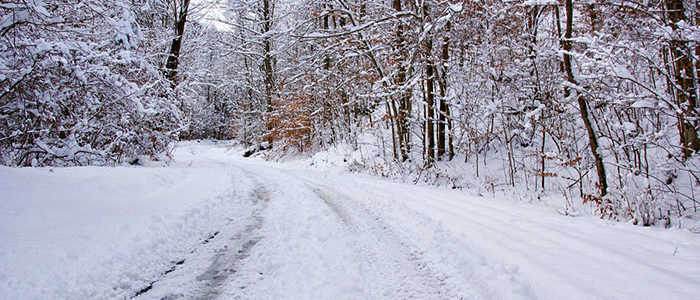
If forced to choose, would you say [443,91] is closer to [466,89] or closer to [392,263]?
[466,89]

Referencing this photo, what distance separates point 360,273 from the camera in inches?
122

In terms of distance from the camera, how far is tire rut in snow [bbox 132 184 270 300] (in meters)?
2.75

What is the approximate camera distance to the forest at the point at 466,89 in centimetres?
492

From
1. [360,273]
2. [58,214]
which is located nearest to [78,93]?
[58,214]

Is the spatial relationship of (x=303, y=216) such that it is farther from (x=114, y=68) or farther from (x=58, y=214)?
(x=114, y=68)

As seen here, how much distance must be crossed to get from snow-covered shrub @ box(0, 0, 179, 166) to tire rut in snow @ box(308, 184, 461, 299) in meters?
4.78

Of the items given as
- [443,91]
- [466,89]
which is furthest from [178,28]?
[466,89]

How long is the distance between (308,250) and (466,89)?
24.1ft

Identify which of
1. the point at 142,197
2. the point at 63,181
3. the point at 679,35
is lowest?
the point at 142,197

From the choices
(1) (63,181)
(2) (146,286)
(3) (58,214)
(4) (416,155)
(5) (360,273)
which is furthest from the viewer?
(4) (416,155)

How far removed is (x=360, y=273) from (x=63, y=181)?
194 inches

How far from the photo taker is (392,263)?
3402 mm

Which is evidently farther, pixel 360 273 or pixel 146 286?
pixel 360 273

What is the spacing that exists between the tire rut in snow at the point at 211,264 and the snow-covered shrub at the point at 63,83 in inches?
138
